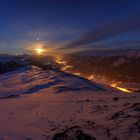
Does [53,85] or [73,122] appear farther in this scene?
[53,85]

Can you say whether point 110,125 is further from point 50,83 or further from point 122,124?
point 50,83

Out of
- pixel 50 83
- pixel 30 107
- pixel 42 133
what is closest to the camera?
pixel 42 133

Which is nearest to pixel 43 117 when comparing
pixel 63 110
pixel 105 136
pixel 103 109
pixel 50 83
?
pixel 63 110

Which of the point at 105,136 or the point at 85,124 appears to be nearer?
the point at 105,136

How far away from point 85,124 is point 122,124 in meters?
3.66

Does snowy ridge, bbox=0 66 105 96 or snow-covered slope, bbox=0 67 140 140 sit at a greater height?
snow-covered slope, bbox=0 67 140 140

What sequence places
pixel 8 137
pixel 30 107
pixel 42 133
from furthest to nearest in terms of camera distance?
1. pixel 30 107
2. pixel 42 133
3. pixel 8 137

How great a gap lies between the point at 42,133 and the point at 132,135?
7.56m

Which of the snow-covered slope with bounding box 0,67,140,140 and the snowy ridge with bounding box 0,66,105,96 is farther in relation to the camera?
the snowy ridge with bounding box 0,66,105,96

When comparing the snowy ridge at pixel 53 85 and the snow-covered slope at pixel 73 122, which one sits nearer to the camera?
the snow-covered slope at pixel 73 122

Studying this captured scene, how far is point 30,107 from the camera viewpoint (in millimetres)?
39250

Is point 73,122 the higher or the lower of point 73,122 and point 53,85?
the higher

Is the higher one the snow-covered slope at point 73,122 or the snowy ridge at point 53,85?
the snow-covered slope at point 73,122

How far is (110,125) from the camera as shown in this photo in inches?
927
